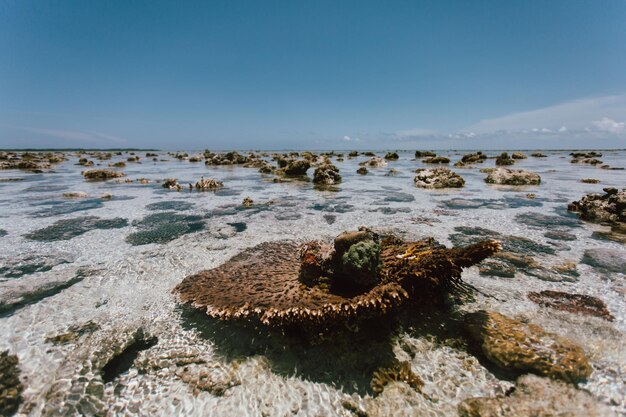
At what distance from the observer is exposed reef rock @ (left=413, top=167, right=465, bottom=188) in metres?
21.8

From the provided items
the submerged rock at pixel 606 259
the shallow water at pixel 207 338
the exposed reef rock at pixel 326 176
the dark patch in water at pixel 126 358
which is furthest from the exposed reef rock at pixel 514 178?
the dark patch in water at pixel 126 358

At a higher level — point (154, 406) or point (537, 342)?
point (537, 342)

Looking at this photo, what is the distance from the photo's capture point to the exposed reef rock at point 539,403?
3240 millimetres

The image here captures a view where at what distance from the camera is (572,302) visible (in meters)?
5.48

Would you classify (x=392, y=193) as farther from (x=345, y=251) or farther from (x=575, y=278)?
(x=345, y=251)

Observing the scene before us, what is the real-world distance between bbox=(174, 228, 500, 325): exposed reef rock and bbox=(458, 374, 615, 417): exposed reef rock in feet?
4.94

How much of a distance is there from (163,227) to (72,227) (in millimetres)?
3378

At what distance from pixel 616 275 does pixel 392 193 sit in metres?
12.9

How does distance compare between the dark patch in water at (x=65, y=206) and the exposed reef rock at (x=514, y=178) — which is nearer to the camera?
the dark patch in water at (x=65, y=206)

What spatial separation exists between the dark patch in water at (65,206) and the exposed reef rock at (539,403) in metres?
16.8

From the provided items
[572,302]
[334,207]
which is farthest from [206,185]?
[572,302]

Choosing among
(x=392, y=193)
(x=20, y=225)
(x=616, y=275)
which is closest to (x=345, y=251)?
(x=616, y=275)

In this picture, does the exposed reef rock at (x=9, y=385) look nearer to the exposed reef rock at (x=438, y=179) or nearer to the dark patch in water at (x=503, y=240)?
the dark patch in water at (x=503, y=240)

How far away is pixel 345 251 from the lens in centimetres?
483
